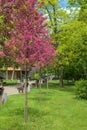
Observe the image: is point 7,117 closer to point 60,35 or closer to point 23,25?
point 23,25

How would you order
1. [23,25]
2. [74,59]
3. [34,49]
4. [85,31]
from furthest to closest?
[74,59] → [85,31] → [34,49] → [23,25]

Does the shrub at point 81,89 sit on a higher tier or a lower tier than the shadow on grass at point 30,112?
higher

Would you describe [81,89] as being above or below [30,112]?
above

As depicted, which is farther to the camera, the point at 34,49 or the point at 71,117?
the point at 71,117

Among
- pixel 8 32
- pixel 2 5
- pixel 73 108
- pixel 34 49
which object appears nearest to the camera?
pixel 2 5

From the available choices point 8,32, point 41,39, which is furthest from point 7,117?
point 8,32

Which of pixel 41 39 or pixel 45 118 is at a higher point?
pixel 41 39

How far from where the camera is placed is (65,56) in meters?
38.2

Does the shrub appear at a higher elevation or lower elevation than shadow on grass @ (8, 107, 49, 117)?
higher

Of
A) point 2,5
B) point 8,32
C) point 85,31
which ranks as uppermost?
point 85,31

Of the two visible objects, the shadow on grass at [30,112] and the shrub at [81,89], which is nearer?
the shadow on grass at [30,112]

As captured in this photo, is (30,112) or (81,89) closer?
(30,112)

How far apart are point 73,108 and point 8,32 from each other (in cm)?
1157

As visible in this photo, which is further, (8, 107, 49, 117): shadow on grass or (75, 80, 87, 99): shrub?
(75, 80, 87, 99): shrub
